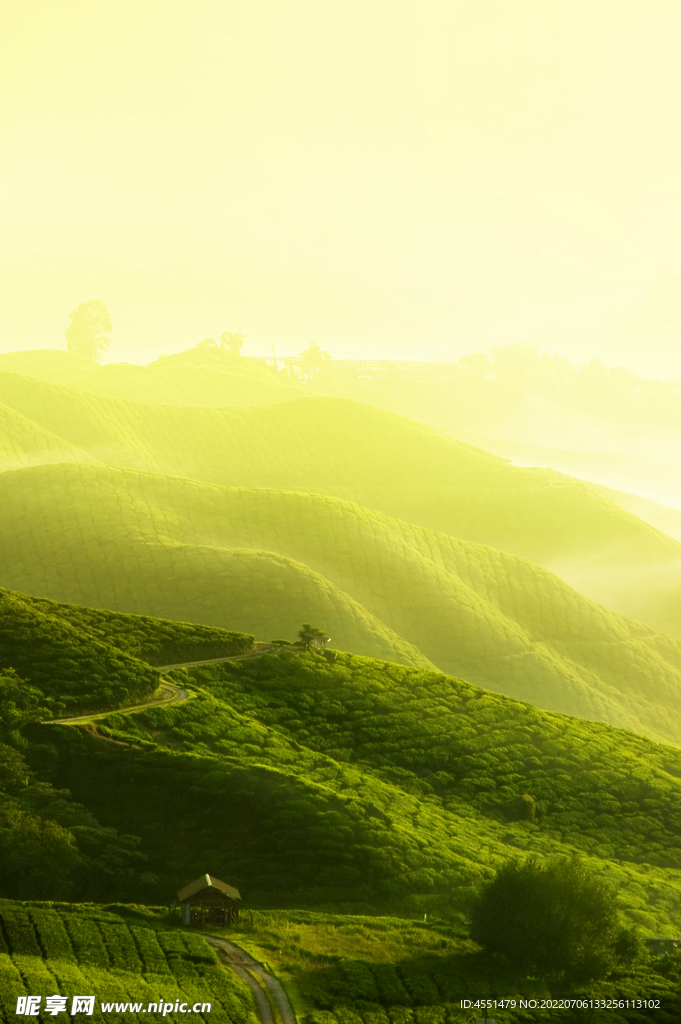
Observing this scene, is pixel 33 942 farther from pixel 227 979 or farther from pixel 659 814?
pixel 659 814

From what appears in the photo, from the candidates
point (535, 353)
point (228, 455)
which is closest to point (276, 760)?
Result: point (228, 455)

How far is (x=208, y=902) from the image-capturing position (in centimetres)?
2605

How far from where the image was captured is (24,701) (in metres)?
36.5

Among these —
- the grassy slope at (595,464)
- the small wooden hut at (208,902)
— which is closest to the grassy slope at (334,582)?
the small wooden hut at (208,902)

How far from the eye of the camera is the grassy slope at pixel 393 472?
8719cm

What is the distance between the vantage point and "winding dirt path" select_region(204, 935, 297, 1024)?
21.9 metres

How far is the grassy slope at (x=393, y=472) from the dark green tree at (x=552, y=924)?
55.4 m

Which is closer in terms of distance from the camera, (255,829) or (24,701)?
(255,829)

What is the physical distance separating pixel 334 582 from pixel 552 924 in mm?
42044

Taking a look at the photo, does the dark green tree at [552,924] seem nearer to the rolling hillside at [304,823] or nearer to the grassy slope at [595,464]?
the rolling hillside at [304,823]

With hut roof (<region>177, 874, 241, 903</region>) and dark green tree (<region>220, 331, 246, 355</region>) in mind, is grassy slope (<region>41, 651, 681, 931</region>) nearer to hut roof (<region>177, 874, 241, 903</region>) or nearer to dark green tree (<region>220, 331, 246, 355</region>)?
hut roof (<region>177, 874, 241, 903</region>)

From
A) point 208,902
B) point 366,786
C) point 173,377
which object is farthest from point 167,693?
point 173,377

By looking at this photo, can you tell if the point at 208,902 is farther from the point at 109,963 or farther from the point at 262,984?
the point at 109,963

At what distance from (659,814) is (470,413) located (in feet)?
445
